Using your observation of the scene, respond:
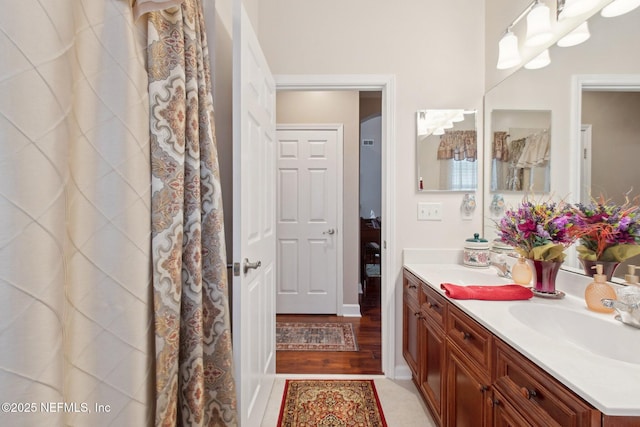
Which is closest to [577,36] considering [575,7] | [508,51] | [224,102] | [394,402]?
[575,7]

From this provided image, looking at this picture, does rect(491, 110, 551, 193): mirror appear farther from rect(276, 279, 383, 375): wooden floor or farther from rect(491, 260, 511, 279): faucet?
rect(276, 279, 383, 375): wooden floor

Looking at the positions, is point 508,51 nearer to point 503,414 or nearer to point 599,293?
point 599,293

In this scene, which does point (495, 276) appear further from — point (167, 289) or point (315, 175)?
point (315, 175)

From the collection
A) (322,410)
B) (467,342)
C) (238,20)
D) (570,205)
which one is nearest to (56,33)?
(238,20)

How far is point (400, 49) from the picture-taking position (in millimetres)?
2055

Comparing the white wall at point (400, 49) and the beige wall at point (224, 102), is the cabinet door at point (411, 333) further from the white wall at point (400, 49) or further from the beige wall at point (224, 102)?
the beige wall at point (224, 102)

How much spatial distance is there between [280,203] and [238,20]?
7.17ft

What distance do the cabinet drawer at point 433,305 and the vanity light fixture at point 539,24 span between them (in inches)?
56.1

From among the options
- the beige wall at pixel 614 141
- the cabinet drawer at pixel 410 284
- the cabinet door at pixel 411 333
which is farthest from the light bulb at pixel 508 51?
the cabinet door at pixel 411 333

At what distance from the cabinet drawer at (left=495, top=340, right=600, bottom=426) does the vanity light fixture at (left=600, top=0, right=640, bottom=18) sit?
1.34 m

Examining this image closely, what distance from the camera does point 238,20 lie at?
1181mm

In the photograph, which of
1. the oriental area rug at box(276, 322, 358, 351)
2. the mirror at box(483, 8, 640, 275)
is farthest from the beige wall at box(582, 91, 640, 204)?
the oriental area rug at box(276, 322, 358, 351)

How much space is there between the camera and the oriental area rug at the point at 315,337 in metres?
2.50

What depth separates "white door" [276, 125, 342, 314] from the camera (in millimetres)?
3238
